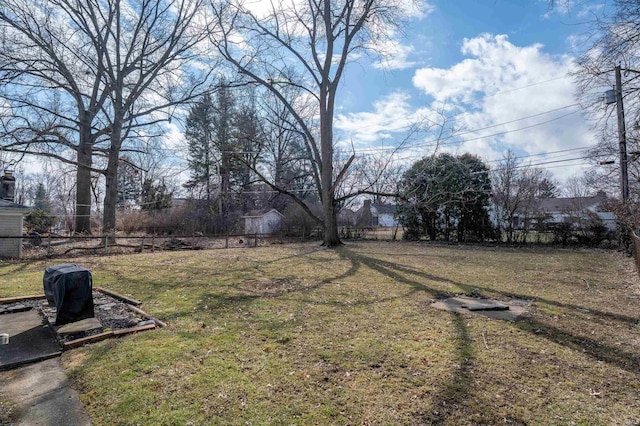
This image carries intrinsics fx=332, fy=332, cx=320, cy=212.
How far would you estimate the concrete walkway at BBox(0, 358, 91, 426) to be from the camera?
2307 millimetres

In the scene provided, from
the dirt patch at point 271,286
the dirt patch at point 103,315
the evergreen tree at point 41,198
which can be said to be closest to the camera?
the dirt patch at point 103,315

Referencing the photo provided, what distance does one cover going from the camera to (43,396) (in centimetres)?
261

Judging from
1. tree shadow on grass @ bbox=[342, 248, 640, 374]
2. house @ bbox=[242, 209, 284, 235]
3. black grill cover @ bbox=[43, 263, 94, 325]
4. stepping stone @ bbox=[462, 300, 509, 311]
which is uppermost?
house @ bbox=[242, 209, 284, 235]

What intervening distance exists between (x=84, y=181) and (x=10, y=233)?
7105 mm

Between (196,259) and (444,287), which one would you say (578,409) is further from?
(196,259)

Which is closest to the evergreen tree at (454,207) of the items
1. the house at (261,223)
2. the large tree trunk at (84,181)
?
the house at (261,223)

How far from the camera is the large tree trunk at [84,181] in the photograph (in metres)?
16.5

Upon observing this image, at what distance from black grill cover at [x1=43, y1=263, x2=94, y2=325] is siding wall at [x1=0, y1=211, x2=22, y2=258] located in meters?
9.23

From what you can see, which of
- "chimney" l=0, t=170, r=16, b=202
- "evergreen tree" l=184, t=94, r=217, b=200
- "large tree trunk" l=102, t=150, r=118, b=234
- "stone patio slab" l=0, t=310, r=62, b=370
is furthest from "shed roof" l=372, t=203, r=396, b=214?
"stone patio slab" l=0, t=310, r=62, b=370

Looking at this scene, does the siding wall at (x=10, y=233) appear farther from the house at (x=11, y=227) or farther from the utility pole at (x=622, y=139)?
the utility pole at (x=622, y=139)

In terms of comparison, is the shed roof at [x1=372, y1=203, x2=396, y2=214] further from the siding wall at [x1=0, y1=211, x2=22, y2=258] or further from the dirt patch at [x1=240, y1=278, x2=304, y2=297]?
the siding wall at [x1=0, y1=211, x2=22, y2=258]

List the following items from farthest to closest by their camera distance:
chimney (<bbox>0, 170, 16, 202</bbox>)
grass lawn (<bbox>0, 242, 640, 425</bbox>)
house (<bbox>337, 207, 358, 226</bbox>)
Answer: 1. house (<bbox>337, 207, 358, 226</bbox>)
2. chimney (<bbox>0, 170, 16, 202</bbox>)
3. grass lawn (<bbox>0, 242, 640, 425</bbox>)

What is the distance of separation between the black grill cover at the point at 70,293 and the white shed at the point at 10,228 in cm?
924

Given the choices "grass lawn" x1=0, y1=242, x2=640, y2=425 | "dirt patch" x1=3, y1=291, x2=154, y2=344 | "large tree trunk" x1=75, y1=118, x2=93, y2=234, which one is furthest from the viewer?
"large tree trunk" x1=75, y1=118, x2=93, y2=234
